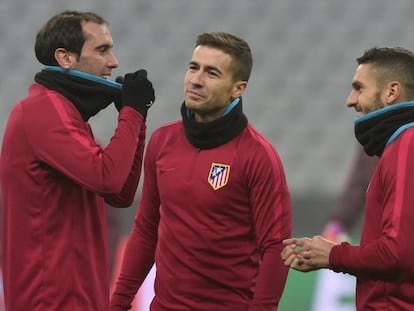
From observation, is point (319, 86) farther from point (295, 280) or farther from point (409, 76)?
point (409, 76)

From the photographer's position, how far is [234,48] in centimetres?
364

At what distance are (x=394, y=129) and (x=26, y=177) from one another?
3.72 feet

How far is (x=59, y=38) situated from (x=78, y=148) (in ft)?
1.36

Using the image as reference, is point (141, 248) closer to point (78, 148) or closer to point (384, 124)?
point (78, 148)

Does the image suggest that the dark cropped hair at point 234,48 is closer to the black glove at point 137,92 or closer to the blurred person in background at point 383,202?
the black glove at point 137,92

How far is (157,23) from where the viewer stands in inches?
325

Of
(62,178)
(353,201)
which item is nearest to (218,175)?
(62,178)

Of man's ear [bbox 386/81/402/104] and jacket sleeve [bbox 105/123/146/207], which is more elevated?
man's ear [bbox 386/81/402/104]

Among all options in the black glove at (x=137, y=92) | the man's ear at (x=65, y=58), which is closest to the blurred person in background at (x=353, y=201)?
the black glove at (x=137, y=92)

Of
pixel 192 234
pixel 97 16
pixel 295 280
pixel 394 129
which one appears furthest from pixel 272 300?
pixel 295 280

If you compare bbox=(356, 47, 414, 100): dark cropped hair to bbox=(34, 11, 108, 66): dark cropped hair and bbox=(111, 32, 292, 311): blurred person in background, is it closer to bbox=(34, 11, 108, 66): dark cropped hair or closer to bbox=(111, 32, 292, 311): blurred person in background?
bbox=(111, 32, 292, 311): blurred person in background

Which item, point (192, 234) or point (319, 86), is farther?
point (319, 86)

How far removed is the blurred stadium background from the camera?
792 centimetres

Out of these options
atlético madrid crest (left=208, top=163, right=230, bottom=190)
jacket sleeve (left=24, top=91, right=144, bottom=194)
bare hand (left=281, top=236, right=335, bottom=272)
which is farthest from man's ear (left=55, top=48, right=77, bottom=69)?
bare hand (left=281, top=236, right=335, bottom=272)
